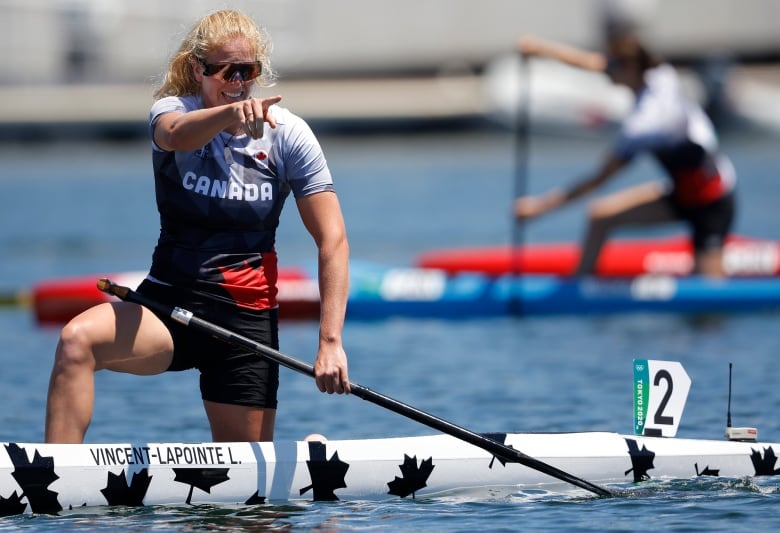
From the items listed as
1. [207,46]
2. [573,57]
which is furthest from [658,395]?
[573,57]

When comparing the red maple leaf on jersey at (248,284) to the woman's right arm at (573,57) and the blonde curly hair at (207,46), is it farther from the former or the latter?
the woman's right arm at (573,57)

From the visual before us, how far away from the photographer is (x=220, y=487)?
539 centimetres

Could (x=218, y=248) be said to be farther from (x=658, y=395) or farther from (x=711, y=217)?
(x=711, y=217)

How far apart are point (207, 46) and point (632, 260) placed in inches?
359

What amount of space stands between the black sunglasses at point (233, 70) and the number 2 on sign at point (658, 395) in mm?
1923

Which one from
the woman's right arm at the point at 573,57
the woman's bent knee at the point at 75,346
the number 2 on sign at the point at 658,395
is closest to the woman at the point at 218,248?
the woman's bent knee at the point at 75,346

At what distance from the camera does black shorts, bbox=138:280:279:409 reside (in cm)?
527

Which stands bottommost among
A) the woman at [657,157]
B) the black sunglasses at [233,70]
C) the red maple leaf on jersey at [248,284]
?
the red maple leaf on jersey at [248,284]

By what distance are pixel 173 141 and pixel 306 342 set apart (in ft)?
20.6

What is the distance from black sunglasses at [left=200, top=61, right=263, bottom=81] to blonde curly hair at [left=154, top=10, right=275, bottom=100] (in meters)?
0.04

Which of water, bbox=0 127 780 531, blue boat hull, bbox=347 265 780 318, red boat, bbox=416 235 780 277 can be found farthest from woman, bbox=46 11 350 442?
red boat, bbox=416 235 780 277

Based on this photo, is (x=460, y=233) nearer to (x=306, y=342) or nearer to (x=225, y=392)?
(x=306, y=342)

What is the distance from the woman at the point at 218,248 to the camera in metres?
5.09

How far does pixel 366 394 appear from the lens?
17.5ft
